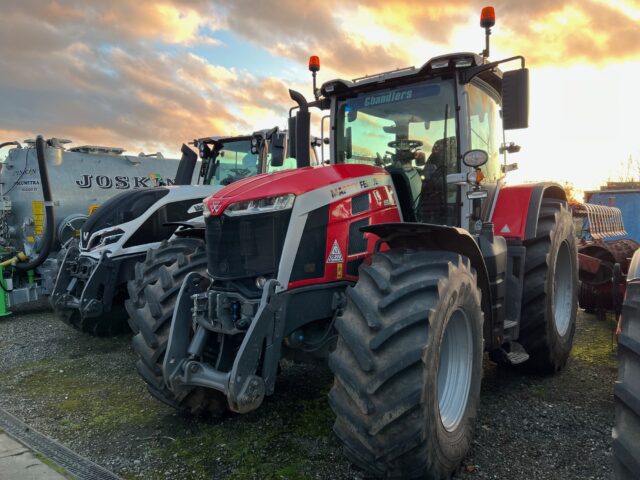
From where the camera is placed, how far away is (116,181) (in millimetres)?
9922

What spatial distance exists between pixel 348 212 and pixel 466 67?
57.5 inches

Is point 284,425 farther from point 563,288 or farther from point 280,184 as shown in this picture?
point 563,288

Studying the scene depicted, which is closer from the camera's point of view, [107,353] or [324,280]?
[324,280]

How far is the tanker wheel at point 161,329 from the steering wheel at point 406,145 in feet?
5.57

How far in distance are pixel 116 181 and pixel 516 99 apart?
8345mm

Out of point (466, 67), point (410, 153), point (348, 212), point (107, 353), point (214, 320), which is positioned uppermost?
point (466, 67)

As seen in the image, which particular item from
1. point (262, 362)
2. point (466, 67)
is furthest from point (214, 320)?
point (466, 67)

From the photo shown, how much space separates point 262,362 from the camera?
290 centimetres

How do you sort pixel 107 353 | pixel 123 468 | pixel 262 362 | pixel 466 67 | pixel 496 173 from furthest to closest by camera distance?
pixel 107 353
pixel 496 173
pixel 466 67
pixel 123 468
pixel 262 362

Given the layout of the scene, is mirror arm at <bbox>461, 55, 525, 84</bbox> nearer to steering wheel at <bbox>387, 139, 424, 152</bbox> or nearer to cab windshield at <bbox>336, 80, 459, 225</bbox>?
cab windshield at <bbox>336, 80, 459, 225</bbox>

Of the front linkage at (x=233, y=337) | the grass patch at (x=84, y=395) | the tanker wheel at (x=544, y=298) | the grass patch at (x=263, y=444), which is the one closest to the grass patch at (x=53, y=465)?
the grass patch at (x=84, y=395)

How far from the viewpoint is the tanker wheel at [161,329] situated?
10.9 ft

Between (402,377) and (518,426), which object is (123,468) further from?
(518,426)

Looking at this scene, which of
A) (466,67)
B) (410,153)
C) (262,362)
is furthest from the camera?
(410,153)
